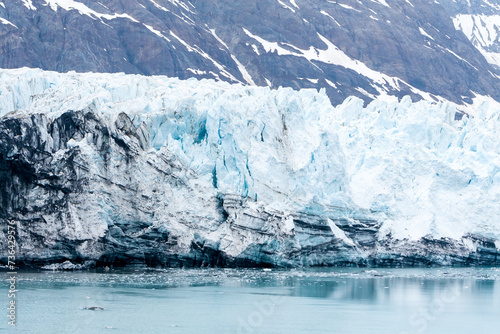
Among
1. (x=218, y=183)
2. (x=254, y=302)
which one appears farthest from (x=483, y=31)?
(x=254, y=302)

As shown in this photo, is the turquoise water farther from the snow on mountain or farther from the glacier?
the snow on mountain

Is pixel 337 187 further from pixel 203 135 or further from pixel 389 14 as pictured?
pixel 389 14

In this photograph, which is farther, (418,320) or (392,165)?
(392,165)

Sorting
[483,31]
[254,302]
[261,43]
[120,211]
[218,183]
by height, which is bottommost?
[254,302]

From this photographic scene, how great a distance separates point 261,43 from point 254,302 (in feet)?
183

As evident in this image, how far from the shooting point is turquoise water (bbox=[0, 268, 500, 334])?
49.6 ft

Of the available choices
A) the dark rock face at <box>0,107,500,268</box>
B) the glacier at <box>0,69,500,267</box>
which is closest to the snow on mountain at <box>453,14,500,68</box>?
the glacier at <box>0,69,500,267</box>

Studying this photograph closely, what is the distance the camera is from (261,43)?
71.6 meters

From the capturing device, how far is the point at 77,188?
2267 centimetres

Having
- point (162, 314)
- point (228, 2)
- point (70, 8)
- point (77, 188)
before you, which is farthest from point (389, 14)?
point (162, 314)

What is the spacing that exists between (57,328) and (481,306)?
9.66m

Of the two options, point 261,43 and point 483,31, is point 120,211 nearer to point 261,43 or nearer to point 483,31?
point 261,43

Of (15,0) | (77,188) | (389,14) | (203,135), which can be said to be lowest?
(77,188)

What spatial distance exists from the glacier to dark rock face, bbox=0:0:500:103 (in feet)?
115
